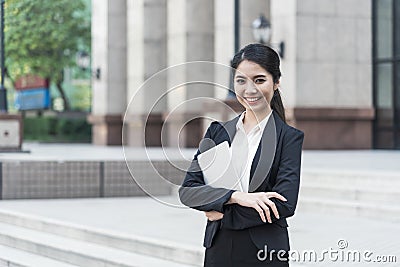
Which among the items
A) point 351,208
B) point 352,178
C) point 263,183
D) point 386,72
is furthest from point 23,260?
point 386,72

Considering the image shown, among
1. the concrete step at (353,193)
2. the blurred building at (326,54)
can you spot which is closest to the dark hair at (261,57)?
the concrete step at (353,193)

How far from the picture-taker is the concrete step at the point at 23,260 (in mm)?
→ 9207

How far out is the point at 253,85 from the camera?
11.4ft

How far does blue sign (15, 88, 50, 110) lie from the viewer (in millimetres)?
42344

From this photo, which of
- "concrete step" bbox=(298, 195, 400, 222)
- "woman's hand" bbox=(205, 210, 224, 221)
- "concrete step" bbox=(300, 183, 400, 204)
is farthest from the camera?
"concrete step" bbox=(300, 183, 400, 204)

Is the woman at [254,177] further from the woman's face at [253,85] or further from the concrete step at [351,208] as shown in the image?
the concrete step at [351,208]

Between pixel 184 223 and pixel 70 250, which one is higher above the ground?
pixel 184 223

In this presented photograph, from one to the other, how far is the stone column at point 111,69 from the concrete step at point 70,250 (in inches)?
797

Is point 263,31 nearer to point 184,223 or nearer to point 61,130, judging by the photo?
point 184,223

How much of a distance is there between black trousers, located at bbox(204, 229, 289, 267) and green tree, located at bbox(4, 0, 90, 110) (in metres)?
18.4

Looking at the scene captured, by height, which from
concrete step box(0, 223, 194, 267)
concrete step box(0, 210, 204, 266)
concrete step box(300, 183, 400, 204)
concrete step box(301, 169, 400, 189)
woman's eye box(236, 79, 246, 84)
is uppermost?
woman's eye box(236, 79, 246, 84)

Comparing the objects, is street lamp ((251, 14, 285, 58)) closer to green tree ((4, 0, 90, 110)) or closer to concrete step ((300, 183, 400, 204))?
green tree ((4, 0, 90, 110))

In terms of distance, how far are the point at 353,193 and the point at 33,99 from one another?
Result: 109ft

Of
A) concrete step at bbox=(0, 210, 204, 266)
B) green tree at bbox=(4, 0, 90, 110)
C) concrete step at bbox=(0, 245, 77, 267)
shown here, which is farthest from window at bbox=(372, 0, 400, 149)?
concrete step at bbox=(0, 245, 77, 267)
